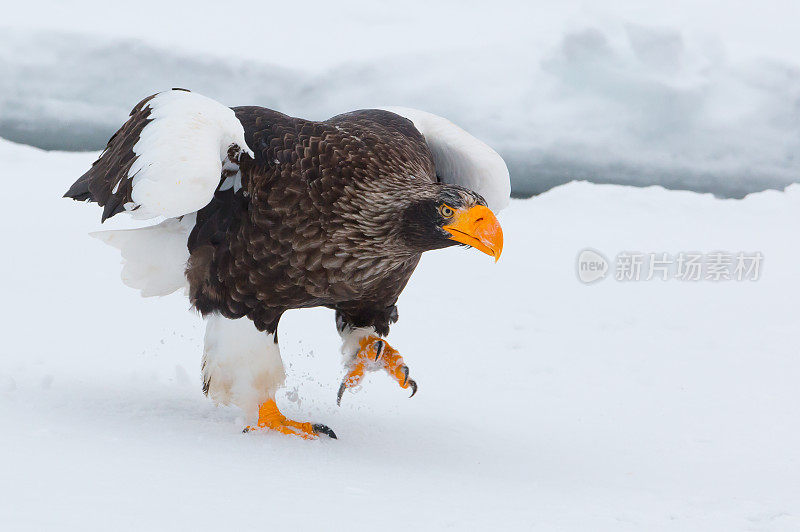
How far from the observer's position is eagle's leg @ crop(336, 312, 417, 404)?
14.5 ft

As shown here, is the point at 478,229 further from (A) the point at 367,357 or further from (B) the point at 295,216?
(A) the point at 367,357

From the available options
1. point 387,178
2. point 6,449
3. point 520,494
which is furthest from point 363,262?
point 6,449

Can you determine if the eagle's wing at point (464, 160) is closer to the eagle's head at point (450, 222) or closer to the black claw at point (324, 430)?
the eagle's head at point (450, 222)

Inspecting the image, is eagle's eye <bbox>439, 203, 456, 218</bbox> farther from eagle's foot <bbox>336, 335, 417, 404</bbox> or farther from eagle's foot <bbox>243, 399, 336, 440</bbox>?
eagle's foot <bbox>243, 399, 336, 440</bbox>

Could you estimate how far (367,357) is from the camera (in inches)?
174

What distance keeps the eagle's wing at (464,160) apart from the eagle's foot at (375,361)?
3.22 ft

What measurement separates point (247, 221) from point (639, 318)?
417 cm

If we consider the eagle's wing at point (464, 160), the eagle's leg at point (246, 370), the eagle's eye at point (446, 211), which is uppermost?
the eagle's wing at point (464, 160)

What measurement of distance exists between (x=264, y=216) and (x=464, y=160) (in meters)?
1.33

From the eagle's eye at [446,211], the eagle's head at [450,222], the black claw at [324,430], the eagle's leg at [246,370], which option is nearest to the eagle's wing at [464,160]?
the eagle's head at [450,222]

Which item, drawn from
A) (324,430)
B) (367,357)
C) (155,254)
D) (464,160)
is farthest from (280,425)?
(464,160)

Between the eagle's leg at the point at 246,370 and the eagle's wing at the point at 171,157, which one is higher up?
the eagle's wing at the point at 171,157

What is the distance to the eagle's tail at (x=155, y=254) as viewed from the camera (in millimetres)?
4176

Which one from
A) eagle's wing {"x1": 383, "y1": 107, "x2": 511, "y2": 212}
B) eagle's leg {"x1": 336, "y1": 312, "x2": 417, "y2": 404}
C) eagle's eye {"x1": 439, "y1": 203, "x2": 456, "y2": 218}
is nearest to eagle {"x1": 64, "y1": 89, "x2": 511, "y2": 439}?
eagle's eye {"x1": 439, "y1": 203, "x2": 456, "y2": 218}
